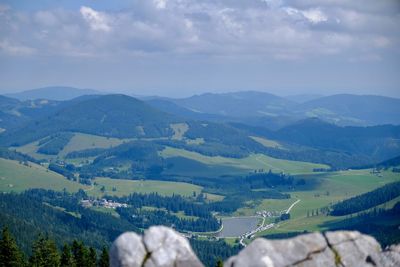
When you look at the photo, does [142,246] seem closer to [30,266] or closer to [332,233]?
[332,233]

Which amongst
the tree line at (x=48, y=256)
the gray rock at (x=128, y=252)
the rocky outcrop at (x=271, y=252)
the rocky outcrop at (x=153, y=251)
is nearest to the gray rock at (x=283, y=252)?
the rocky outcrop at (x=271, y=252)

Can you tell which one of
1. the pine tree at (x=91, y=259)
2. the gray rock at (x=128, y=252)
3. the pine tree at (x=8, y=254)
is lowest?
the pine tree at (x=91, y=259)

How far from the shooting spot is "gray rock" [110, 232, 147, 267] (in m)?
21.7

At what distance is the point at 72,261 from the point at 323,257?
42138 millimetres

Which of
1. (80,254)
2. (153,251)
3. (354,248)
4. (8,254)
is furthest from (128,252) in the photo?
(80,254)

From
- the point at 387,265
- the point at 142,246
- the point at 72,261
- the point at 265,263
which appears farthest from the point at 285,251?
the point at 72,261

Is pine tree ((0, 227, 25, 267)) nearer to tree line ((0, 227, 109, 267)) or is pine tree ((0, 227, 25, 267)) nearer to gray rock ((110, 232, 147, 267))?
tree line ((0, 227, 109, 267))

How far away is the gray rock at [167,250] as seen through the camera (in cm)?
2180

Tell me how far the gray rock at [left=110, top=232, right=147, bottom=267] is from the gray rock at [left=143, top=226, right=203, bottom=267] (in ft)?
1.01

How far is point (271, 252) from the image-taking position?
21.5m

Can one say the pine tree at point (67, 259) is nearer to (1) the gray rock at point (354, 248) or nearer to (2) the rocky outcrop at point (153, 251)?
(2) the rocky outcrop at point (153, 251)

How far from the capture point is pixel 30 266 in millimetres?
56500

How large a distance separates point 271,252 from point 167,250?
4.59 m

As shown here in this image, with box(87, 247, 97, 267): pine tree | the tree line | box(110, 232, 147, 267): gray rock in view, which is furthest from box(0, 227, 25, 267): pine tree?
box(110, 232, 147, 267): gray rock
